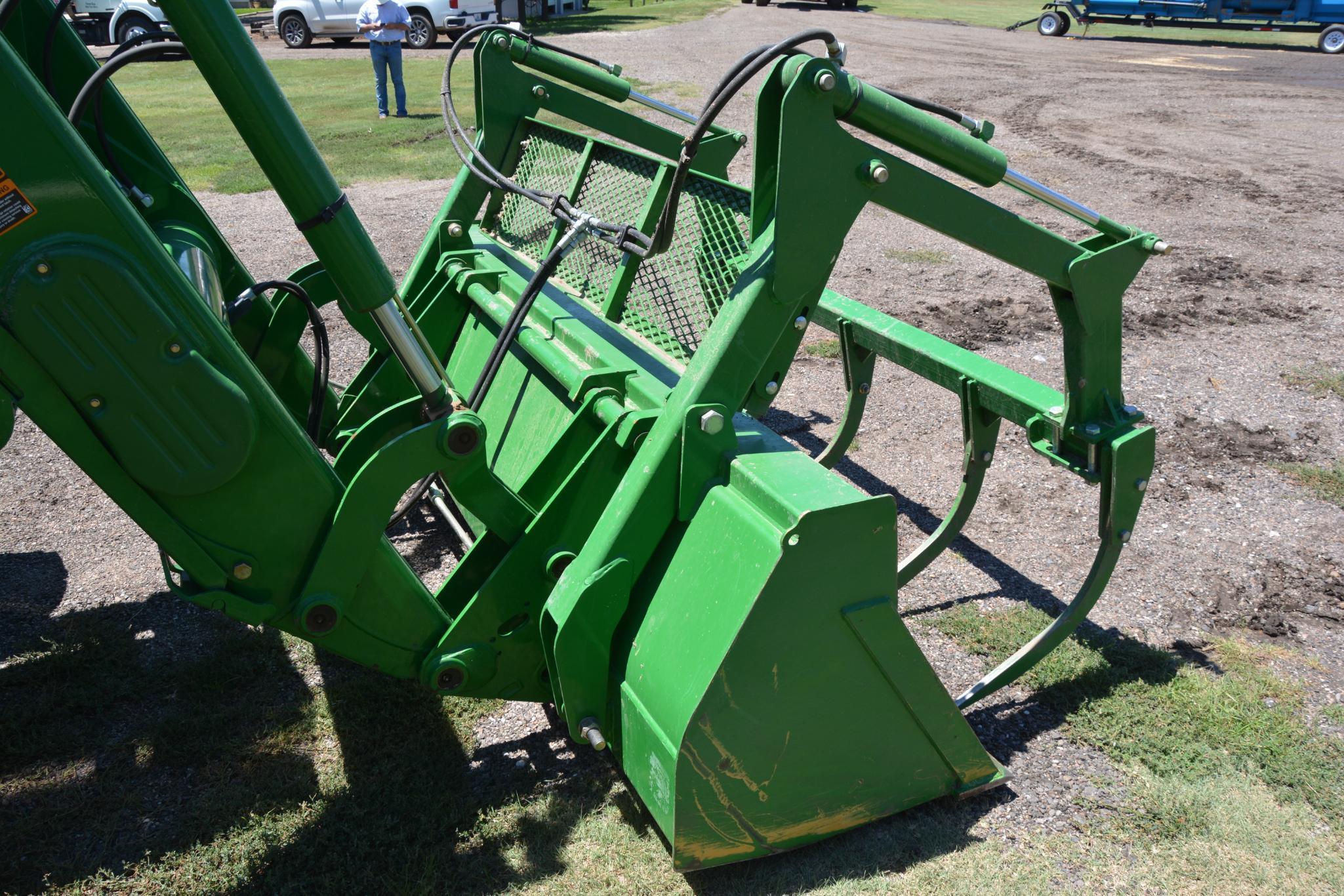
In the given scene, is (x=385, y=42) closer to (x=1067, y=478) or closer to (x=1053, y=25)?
(x=1067, y=478)

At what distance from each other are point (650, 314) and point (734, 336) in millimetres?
1043

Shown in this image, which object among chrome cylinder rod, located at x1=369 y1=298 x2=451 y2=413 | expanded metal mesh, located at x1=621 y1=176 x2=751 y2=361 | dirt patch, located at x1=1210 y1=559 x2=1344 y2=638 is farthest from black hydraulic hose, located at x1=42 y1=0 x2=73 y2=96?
dirt patch, located at x1=1210 y1=559 x2=1344 y2=638

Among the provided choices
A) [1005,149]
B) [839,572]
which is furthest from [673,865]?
[1005,149]

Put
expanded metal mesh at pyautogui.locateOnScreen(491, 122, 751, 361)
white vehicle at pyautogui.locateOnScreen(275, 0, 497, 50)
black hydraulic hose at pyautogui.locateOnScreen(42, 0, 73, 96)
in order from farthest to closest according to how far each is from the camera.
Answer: white vehicle at pyautogui.locateOnScreen(275, 0, 497, 50)
expanded metal mesh at pyautogui.locateOnScreen(491, 122, 751, 361)
black hydraulic hose at pyautogui.locateOnScreen(42, 0, 73, 96)

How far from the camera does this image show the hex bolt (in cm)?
276

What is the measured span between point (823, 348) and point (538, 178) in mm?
3077

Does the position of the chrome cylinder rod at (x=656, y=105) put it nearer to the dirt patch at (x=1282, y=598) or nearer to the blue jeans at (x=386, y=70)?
the dirt patch at (x=1282, y=598)

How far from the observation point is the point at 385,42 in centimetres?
1398

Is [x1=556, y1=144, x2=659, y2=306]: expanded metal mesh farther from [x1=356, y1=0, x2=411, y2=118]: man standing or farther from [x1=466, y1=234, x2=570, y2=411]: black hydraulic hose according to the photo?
[x1=356, y1=0, x2=411, y2=118]: man standing

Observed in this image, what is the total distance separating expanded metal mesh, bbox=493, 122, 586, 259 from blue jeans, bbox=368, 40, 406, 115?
10.8 meters

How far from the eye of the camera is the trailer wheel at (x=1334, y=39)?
72.1ft

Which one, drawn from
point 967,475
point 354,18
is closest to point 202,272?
point 967,475

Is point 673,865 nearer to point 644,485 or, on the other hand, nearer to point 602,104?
point 644,485

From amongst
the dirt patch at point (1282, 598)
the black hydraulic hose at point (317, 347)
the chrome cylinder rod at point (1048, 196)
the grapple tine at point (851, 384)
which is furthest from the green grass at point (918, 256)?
the black hydraulic hose at point (317, 347)
